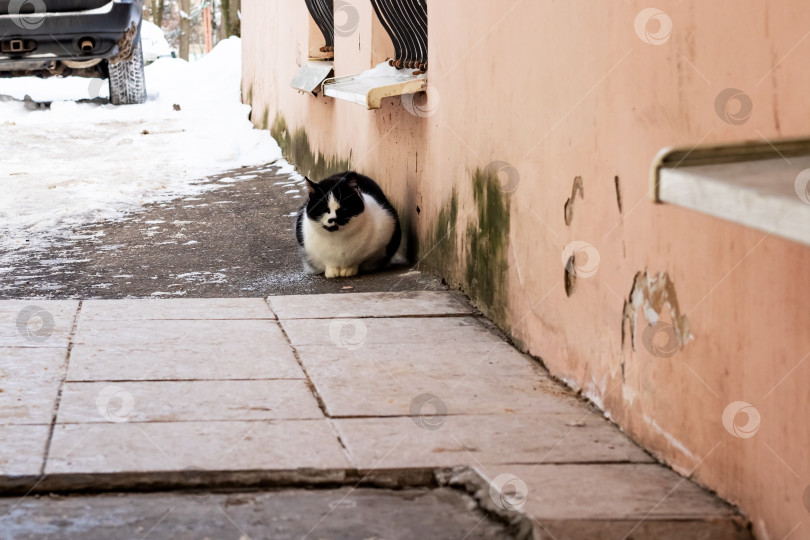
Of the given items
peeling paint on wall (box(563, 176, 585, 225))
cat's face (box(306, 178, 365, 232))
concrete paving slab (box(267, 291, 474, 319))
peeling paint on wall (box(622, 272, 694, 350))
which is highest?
peeling paint on wall (box(563, 176, 585, 225))

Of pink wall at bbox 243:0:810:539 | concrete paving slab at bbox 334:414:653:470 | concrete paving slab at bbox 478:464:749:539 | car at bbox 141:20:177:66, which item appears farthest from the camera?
Answer: car at bbox 141:20:177:66

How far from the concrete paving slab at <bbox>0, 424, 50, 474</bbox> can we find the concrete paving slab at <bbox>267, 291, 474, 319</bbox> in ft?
5.27

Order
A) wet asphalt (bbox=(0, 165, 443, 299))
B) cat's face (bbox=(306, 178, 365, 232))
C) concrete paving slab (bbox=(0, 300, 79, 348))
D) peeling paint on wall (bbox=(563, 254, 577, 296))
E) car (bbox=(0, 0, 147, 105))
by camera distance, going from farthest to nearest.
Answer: car (bbox=(0, 0, 147, 105))
cat's face (bbox=(306, 178, 365, 232))
wet asphalt (bbox=(0, 165, 443, 299))
concrete paving slab (bbox=(0, 300, 79, 348))
peeling paint on wall (bbox=(563, 254, 577, 296))

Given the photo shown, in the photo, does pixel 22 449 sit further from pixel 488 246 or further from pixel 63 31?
pixel 63 31

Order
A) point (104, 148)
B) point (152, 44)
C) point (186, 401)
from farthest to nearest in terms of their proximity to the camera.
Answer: point (152, 44)
point (104, 148)
point (186, 401)

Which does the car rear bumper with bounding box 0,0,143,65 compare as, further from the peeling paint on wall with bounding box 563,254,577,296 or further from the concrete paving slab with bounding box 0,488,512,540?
the concrete paving slab with bounding box 0,488,512,540

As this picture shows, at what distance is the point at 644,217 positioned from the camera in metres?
2.80

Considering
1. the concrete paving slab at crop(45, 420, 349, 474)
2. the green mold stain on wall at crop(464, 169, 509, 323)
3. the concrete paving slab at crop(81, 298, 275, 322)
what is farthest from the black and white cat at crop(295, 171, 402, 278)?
the concrete paving slab at crop(45, 420, 349, 474)

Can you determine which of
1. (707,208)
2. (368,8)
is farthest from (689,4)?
(368,8)

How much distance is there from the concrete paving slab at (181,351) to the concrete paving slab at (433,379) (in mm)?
172

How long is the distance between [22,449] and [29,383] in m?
0.65

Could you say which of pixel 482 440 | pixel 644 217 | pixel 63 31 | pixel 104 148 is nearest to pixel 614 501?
pixel 482 440

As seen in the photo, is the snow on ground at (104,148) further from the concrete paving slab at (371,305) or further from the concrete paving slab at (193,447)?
the concrete paving slab at (193,447)

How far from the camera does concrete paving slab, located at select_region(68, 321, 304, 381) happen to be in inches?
137
